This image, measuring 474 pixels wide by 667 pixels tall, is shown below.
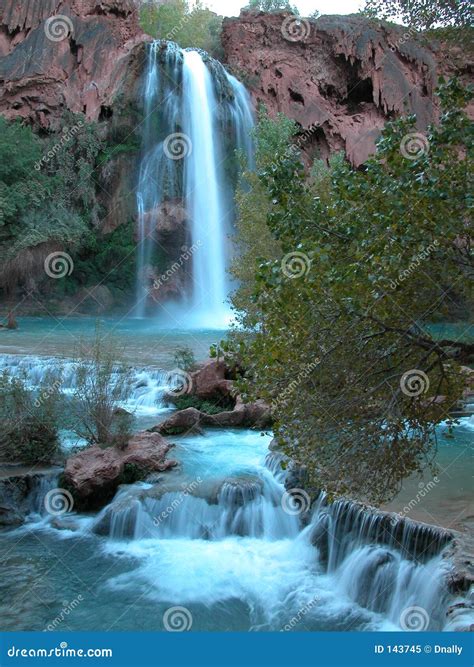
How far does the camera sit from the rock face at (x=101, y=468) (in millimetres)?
9625

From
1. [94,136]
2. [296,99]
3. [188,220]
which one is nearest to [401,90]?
[296,99]

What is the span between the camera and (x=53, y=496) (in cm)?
977

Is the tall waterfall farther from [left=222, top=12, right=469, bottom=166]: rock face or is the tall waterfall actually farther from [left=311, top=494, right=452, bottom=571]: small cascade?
[left=311, top=494, right=452, bottom=571]: small cascade

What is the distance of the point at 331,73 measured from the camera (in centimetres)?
Answer: 3694

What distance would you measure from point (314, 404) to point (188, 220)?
95.3 ft

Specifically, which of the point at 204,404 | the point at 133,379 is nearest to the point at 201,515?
the point at 204,404

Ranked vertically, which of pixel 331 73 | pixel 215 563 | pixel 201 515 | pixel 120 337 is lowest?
pixel 215 563

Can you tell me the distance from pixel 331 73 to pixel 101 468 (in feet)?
108

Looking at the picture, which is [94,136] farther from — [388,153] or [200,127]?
[388,153]

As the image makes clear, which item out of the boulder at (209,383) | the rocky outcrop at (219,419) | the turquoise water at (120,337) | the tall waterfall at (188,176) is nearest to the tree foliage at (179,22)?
the tall waterfall at (188,176)

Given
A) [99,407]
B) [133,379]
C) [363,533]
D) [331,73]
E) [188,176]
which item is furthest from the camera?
[331,73]

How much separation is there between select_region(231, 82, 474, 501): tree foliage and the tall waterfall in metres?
27.2

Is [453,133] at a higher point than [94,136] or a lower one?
lower

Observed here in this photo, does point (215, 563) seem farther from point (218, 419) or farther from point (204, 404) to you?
point (204, 404)
